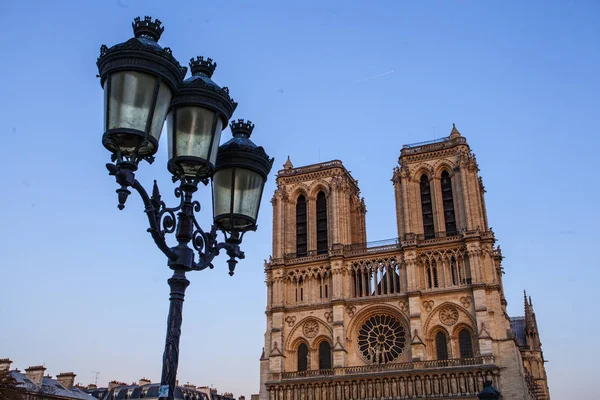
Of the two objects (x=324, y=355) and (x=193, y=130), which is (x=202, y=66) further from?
(x=324, y=355)

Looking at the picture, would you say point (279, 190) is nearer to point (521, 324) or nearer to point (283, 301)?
point (283, 301)

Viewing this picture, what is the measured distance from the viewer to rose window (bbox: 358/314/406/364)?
4447cm

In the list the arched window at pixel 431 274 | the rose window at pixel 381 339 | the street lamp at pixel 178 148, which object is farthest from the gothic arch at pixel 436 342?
the street lamp at pixel 178 148

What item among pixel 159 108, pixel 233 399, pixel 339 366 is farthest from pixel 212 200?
pixel 233 399

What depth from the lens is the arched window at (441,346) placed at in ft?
141

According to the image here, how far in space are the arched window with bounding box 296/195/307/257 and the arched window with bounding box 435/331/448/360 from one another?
12.3m

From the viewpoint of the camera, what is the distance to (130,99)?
5703mm

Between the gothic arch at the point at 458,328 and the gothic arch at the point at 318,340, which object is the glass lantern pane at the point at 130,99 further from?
the gothic arch at the point at 318,340

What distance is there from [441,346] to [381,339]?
4.31m

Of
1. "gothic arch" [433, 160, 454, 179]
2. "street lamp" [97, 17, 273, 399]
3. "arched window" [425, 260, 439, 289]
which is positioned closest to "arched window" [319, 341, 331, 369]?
"arched window" [425, 260, 439, 289]

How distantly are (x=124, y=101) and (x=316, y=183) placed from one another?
45295 millimetres

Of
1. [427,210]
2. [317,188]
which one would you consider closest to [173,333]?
[427,210]

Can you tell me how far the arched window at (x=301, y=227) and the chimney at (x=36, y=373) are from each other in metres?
20.5

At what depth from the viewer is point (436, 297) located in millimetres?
44031
